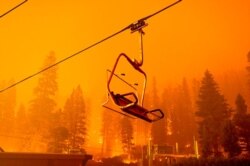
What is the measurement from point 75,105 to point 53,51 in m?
10.9

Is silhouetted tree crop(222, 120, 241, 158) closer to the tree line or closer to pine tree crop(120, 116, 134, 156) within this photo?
the tree line

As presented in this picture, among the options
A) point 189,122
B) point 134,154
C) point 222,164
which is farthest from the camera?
point 189,122

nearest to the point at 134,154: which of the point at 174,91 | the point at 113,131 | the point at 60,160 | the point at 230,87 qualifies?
the point at 113,131

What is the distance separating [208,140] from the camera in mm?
40125

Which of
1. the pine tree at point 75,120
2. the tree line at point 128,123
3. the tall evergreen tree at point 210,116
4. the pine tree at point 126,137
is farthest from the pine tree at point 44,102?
the tall evergreen tree at point 210,116

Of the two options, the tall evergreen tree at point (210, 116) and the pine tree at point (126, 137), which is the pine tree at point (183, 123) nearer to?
the pine tree at point (126, 137)

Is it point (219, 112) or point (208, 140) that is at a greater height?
point (219, 112)

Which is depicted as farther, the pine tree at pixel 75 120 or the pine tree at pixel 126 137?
the pine tree at pixel 126 137

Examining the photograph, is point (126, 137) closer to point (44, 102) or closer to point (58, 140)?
point (44, 102)

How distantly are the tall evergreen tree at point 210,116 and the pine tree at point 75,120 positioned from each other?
64.6 ft

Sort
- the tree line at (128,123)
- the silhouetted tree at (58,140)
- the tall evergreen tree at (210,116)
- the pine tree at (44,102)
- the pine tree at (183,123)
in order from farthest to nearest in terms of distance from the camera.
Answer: the pine tree at (183,123), the pine tree at (44,102), the tall evergreen tree at (210,116), the tree line at (128,123), the silhouetted tree at (58,140)

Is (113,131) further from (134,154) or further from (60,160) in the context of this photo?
(60,160)

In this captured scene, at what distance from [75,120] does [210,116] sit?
22789 millimetres

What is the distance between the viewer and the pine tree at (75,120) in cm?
4716
